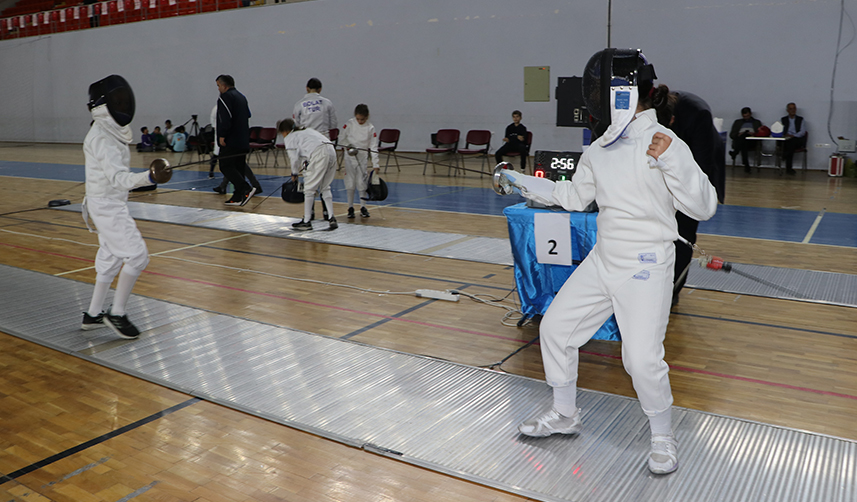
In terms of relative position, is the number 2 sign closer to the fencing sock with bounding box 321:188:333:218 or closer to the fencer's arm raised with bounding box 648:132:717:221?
the fencer's arm raised with bounding box 648:132:717:221

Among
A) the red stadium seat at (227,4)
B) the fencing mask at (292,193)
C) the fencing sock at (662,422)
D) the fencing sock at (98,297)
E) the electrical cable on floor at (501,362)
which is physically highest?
the red stadium seat at (227,4)

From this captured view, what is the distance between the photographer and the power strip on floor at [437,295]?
421cm

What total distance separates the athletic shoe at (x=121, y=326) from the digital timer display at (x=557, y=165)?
243 cm

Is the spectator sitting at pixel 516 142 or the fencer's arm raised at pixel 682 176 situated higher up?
the spectator sitting at pixel 516 142

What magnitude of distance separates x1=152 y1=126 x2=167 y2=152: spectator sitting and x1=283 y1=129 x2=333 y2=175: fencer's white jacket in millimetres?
11156

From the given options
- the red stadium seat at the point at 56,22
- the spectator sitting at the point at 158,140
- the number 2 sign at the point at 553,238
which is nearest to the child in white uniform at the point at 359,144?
→ the number 2 sign at the point at 553,238

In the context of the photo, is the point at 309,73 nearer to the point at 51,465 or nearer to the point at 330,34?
the point at 330,34

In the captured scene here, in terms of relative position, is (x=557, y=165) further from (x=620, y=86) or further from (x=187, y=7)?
(x=187, y=7)

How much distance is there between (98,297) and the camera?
11.7ft

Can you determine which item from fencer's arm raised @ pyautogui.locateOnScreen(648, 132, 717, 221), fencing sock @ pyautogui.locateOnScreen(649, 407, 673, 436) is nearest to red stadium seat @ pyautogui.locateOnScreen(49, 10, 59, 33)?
fencer's arm raised @ pyautogui.locateOnScreen(648, 132, 717, 221)

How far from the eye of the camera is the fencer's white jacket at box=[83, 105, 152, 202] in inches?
131

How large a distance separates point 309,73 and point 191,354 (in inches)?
493

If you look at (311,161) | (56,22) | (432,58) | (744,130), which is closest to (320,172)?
(311,161)

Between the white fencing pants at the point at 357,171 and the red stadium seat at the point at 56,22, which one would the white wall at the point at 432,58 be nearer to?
the red stadium seat at the point at 56,22
